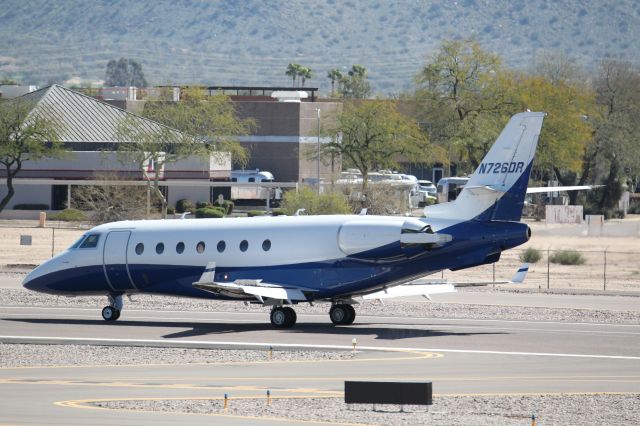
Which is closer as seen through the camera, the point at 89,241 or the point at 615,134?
the point at 89,241

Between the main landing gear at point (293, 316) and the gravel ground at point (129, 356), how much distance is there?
4434 millimetres

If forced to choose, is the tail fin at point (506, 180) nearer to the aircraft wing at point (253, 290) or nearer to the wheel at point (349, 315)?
the wheel at point (349, 315)

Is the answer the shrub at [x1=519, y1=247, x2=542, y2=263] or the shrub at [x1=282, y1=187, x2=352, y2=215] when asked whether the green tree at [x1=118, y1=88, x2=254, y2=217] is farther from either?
the shrub at [x1=519, y1=247, x2=542, y2=263]

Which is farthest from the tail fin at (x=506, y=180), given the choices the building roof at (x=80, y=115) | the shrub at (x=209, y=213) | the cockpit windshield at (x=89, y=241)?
the building roof at (x=80, y=115)

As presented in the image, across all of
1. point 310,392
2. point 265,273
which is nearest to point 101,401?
point 310,392

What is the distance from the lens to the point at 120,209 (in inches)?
2936

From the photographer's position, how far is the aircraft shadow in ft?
101

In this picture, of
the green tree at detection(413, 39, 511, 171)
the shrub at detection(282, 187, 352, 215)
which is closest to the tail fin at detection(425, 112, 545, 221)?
the shrub at detection(282, 187, 352, 215)

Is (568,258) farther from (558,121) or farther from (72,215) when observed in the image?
(558,121)

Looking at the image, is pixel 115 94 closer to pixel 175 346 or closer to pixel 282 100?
pixel 282 100

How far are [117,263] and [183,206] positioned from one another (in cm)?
5293

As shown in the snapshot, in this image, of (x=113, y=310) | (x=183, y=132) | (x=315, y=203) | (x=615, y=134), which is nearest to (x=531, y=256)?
(x=315, y=203)

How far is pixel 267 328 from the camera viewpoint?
32375 millimetres

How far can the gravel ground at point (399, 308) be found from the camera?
3606 centimetres
